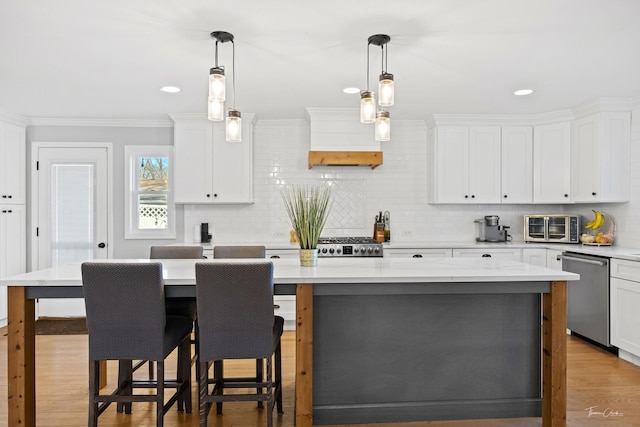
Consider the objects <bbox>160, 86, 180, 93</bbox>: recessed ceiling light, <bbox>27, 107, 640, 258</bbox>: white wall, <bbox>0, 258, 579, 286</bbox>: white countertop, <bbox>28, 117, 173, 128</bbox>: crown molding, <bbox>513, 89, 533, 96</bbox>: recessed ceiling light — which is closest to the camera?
<bbox>0, 258, 579, 286</bbox>: white countertop

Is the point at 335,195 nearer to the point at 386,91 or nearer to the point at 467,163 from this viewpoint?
the point at 467,163

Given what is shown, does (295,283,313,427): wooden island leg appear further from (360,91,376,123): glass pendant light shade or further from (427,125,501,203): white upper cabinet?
(427,125,501,203): white upper cabinet

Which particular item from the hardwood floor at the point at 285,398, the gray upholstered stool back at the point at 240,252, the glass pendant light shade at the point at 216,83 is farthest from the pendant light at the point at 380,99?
the hardwood floor at the point at 285,398

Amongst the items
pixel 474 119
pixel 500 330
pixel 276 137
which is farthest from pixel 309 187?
pixel 500 330

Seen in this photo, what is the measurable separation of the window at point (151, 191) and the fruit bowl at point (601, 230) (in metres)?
4.75

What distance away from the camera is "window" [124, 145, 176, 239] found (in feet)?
17.1

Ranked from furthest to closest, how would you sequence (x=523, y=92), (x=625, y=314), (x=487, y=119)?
(x=487, y=119)
(x=523, y=92)
(x=625, y=314)

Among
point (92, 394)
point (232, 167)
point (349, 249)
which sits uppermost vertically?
point (232, 167)

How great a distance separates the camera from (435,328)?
2592mm

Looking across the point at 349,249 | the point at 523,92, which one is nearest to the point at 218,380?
the point at 349,249

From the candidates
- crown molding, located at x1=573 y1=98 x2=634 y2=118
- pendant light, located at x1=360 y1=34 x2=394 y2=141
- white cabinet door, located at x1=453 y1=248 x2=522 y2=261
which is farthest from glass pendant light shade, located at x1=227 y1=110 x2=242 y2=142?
crown molding, located at x1=573 y1=98 x2=634 y2=118

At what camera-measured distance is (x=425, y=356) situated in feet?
8.50

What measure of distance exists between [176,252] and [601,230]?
449 centimetres

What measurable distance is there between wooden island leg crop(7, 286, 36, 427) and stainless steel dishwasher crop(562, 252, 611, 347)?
4.45 metres
